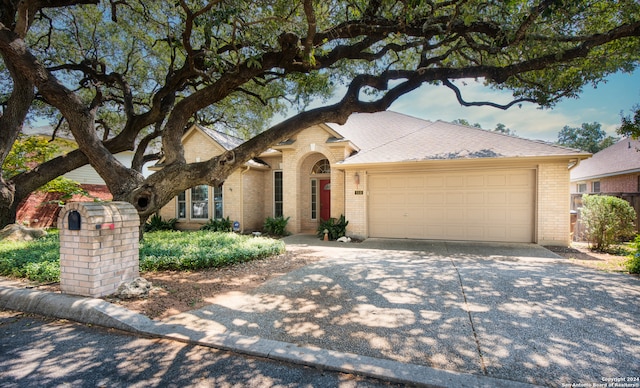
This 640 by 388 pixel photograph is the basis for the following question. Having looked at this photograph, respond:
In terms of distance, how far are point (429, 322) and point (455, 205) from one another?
760 centimetres

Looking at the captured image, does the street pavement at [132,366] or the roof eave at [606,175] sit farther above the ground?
the roof eave at [606,175]

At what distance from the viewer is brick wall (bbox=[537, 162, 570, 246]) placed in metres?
9.31

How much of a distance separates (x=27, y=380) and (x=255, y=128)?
15.0 m

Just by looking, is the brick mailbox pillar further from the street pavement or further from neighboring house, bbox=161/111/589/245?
neighboring house, bbox=161/111/589/245

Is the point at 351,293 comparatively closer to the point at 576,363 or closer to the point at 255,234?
the point at 576,363

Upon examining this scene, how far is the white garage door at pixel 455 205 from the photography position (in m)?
9.95

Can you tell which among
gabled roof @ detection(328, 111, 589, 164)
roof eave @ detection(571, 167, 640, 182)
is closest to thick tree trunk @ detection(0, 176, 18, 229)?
gabled roof @ detection(328, 111, 589, 164)

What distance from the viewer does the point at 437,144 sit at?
37.8 ft

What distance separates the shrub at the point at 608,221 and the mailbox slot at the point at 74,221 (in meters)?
12.5

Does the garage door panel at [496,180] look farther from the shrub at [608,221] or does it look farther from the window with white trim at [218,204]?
the window with white trim at [218,204]

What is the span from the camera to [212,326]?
3725mm

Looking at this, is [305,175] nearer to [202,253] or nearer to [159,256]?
[202,253]

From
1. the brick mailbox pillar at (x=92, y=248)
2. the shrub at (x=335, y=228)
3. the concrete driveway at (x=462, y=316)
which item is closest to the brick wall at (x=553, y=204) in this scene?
the concrete driveway at (x=462, y=316)

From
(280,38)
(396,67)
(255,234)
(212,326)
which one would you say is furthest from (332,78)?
(212,326)
